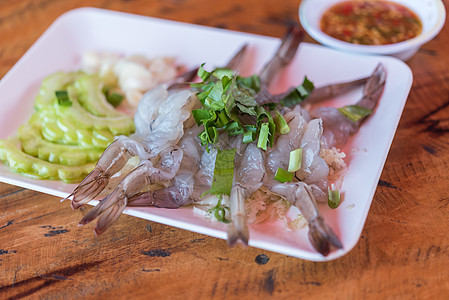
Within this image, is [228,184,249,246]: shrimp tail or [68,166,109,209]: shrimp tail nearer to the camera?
[228,184,249,246]: shrimp tail

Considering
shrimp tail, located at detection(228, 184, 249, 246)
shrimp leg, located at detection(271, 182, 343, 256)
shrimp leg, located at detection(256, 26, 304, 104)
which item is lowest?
shrimp leg, located at detection(256, 26, 304, 104)

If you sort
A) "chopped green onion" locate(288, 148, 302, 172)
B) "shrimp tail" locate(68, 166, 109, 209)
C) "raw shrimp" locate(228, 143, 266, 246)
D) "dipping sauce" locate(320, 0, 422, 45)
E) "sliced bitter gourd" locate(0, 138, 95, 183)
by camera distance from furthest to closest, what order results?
"dipping sauce" locate(320, 0, 422, 45)
"sliced bitter gourd" locate(0, 138, 95, 183)
"chopped green onion" locate(288, 148, 302, 172)
"shrimp tail" locate(68, 166, 109, 209)
"raw shrimp" locate(228, 143, 266, 246)

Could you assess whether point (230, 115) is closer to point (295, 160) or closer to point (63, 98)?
point (295, 160)

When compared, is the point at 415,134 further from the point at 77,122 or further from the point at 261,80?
the point at 77,122

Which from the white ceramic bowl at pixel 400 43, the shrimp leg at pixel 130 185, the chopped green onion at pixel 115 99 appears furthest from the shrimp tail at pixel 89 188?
the white ceramic bowl at pixel 400 43

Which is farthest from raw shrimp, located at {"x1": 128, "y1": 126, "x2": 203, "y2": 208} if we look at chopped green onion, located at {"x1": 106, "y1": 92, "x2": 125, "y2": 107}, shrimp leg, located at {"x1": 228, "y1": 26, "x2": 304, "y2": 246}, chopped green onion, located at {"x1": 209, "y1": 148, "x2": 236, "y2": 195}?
chopped green onion, located at {"x1": 106, "y1": 92, "x2": 125, "y2": 107}

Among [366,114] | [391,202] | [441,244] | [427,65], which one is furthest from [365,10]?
[441,244]

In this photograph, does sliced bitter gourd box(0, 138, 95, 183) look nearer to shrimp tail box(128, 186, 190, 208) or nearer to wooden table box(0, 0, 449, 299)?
wooden table box(0, 0, 449, 299)

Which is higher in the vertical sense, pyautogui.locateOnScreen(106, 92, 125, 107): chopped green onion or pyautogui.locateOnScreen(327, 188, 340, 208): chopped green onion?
pyautogui.locateOnScreen(106, 92, 125, 107): chopped green onion
